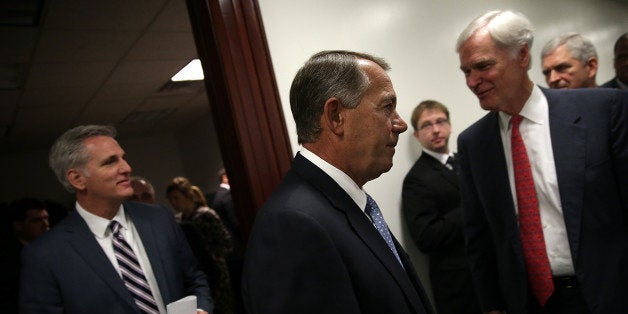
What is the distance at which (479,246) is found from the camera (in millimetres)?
1585

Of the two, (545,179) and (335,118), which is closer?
(335,118)

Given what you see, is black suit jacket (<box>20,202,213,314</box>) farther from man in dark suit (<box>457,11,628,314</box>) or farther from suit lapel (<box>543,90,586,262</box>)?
suit lapel (<box>543,90,586,262</box>)

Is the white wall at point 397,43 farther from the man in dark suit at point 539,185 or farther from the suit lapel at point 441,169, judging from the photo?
the man in dark suit at point 539,185

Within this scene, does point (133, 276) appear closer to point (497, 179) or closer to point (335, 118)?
point (335, 118)

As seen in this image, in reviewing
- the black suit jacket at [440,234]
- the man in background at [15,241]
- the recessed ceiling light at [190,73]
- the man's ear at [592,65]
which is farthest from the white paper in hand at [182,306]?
the recessed ceiling light at [190,73]

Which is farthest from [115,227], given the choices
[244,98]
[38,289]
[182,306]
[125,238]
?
[244,98]

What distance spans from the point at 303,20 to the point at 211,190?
6.85 m

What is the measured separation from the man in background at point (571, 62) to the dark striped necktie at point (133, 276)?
2.28 metres

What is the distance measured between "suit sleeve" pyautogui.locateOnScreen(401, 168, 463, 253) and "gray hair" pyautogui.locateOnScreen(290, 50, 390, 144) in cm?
101

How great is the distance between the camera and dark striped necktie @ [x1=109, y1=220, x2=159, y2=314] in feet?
4.82

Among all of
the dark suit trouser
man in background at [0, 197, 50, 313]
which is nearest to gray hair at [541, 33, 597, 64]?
the dark suit trouser

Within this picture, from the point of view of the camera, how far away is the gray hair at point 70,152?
1.60 metres

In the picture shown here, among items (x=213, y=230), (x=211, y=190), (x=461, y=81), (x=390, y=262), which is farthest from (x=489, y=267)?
(x=211, y=190)

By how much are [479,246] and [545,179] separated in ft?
1.30
